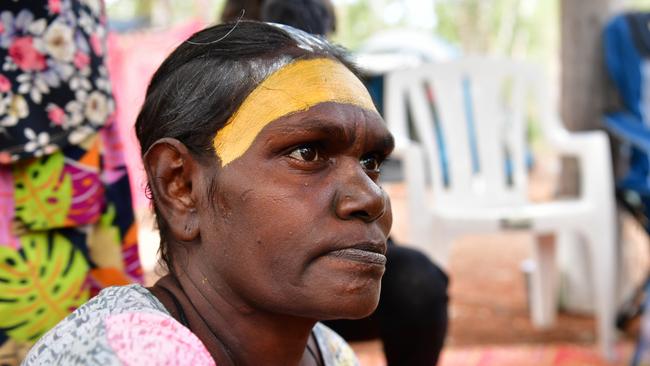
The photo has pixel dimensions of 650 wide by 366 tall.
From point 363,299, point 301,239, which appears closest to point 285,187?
point 301,239

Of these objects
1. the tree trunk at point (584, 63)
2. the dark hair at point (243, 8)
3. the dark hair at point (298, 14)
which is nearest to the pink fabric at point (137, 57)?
the tree trunk at point (584, 63)

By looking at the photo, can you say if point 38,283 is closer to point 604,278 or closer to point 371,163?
point 371,163

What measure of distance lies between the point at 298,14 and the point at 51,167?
97 centimetres

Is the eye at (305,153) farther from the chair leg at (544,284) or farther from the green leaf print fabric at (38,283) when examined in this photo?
the chair leg at (544,284)

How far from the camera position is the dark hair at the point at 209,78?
1.53m

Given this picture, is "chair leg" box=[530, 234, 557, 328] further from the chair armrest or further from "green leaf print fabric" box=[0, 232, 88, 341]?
"green leaf print fabric" box=[0, 232, 88, 341]

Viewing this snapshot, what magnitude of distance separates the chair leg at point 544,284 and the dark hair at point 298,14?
2.80m

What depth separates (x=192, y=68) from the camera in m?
1.57

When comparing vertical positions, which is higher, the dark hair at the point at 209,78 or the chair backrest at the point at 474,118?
the dark hair at the point at 209,78

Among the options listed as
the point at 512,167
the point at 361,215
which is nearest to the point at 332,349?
the point at 361,215

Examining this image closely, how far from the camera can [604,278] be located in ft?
14.7

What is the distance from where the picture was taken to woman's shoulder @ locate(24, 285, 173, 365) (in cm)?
119

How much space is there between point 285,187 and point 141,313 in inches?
13.6

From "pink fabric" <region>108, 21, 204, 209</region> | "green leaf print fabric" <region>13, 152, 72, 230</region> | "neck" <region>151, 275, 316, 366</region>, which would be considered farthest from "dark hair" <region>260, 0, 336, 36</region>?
"pink fabric" <region>108, 21, 204, 209</region>
